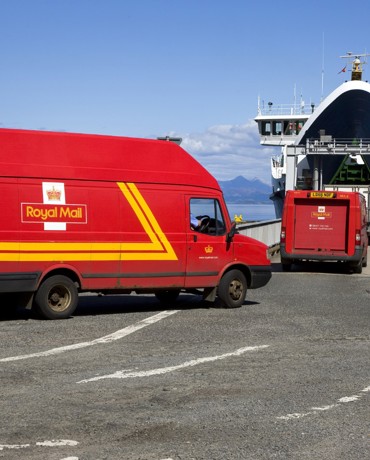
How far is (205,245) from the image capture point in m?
15.0


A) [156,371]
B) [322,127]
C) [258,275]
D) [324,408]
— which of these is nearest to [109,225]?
[258,275]

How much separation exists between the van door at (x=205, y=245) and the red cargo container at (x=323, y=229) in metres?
10.4

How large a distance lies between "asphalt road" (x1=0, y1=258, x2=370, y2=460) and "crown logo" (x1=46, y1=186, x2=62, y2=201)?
172 cm

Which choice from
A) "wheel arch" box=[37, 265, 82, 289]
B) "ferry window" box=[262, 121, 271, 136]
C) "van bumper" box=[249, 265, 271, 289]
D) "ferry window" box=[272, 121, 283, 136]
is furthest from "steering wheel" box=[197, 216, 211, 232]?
"ferry window" box=[272, 121, 283, 136]

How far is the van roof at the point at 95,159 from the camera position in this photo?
12812 mm

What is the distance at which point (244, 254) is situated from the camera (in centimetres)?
1547

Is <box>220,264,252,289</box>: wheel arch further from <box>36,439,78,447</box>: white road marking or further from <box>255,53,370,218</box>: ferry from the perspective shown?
<box>255,53,370,218</box>: ferry

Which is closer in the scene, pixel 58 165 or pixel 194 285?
pixel 58 165

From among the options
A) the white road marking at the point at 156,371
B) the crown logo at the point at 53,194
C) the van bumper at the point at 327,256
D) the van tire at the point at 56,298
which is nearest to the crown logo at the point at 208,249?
the van tire at the point at 56,298

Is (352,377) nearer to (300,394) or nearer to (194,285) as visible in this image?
(300,394)

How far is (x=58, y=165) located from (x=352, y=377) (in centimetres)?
599

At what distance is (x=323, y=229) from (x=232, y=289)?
→ 10846 mm

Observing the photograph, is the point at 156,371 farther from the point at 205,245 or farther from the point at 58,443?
the point at 205,245

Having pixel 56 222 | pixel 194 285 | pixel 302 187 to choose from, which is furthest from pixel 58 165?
pixel 302 187
